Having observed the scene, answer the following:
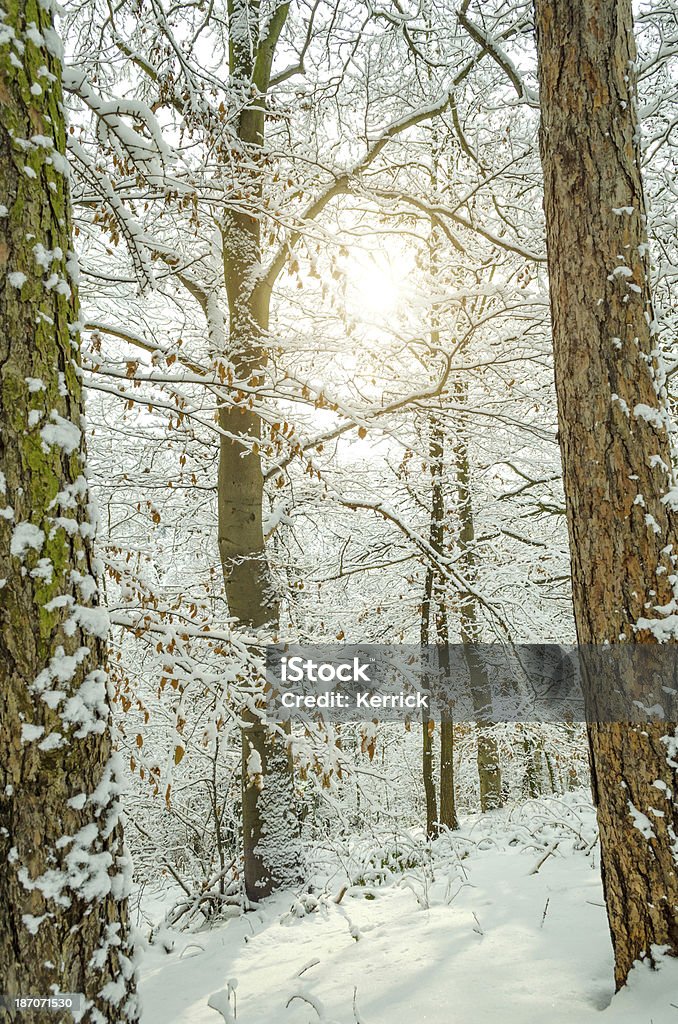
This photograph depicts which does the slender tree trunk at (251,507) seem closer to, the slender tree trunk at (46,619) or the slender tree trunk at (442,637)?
A: the slender tree trunk at (46,619)

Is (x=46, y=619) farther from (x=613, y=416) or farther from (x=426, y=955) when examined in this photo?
(x=426, y=955)

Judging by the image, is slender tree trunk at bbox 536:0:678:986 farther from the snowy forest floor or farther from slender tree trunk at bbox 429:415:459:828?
slender tree trunk at bbox 429:415:459:828

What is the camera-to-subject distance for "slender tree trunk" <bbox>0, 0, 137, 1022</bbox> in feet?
6.22

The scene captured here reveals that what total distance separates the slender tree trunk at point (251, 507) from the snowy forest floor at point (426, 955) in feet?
1.47

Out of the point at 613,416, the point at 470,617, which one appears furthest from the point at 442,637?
the point at 613,416

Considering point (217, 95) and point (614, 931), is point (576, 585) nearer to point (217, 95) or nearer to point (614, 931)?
point (614, 931)

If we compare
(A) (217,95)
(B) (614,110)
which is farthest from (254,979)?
(A) (217,95)

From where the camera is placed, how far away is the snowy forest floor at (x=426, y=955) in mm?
2619

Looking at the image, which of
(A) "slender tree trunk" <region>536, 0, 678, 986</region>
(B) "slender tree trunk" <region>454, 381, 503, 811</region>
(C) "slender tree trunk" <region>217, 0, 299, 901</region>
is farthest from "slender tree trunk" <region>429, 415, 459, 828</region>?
(A) "slender tree trunk" <region>536, 0, 678, 986</region>

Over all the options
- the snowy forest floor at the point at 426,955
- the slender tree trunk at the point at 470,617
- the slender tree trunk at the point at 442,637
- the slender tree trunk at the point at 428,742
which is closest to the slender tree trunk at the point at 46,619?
the snowy forest floor at the point at 426,955

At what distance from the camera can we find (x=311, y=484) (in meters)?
7.33

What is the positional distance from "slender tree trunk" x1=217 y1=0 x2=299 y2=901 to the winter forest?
0.04 meters

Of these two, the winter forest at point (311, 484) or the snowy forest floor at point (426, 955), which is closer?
the winter forest at point (311, 484)

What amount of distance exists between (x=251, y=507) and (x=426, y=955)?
12.9 feet
